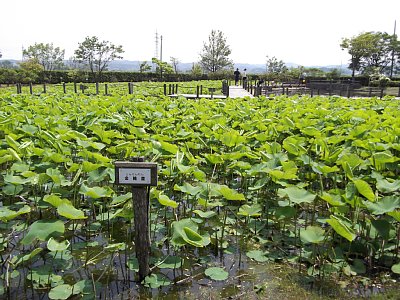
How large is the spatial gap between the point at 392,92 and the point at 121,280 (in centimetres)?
2046

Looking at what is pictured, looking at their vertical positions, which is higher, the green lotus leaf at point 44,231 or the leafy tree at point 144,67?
the leafy tree at point 144,67

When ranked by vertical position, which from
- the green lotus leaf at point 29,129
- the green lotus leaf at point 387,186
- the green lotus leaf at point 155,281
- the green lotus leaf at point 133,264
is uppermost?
the green lotus leaf at point 29,129

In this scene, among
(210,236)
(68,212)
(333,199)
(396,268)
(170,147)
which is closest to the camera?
(68,212)

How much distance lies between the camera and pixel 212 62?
169ft

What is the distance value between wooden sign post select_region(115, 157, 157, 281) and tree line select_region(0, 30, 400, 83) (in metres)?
28.4

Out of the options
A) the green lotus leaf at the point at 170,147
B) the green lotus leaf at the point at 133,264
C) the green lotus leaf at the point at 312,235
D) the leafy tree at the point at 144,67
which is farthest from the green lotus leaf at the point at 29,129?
the leafy tree at the point at 144,67

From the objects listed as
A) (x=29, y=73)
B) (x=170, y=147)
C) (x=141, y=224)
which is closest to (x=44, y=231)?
(x=141, y=224)

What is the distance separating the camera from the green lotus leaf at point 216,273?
2375mm

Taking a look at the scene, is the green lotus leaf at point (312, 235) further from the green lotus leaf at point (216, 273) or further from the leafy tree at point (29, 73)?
the leafy tree at point (29, 73)

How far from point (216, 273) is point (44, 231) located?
109 cm

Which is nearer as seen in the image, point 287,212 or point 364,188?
point 364,188

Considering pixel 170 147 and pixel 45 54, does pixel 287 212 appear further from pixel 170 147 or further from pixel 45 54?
pixel 45 54

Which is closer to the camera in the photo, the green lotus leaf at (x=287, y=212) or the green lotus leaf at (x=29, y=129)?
the green lotus leaf at (x=287, y=212)

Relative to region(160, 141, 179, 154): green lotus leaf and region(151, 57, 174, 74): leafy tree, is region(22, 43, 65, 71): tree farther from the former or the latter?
region(160, 141, 179, 154): green lotus leaf
